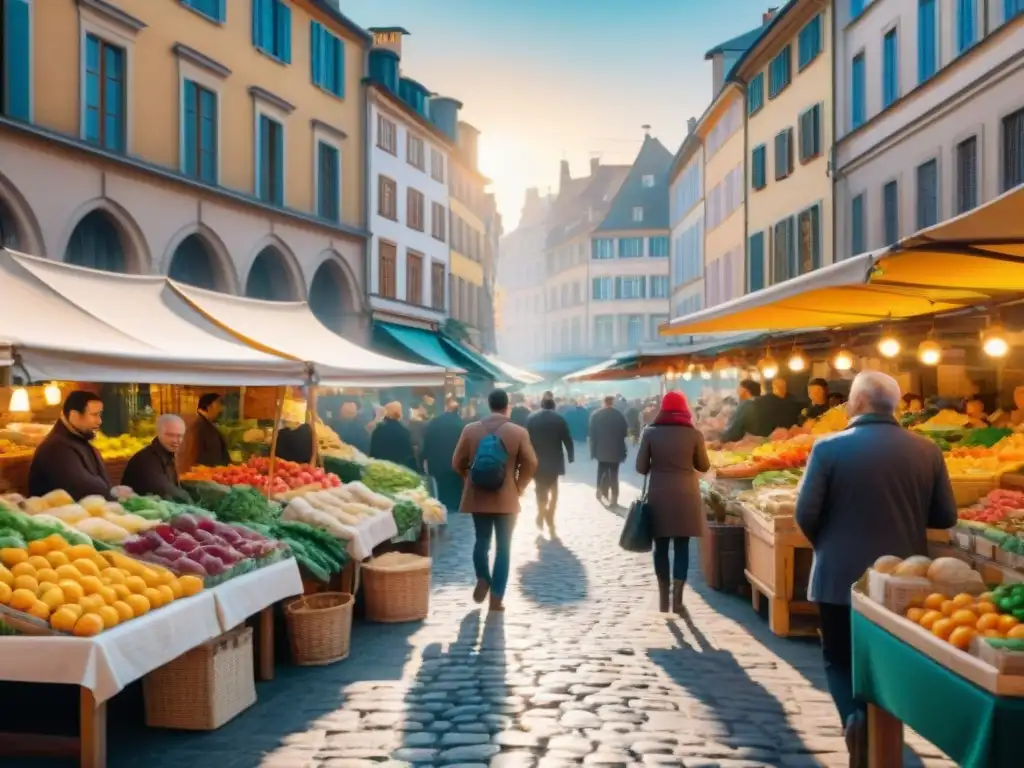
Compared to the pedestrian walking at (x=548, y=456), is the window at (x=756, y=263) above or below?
above

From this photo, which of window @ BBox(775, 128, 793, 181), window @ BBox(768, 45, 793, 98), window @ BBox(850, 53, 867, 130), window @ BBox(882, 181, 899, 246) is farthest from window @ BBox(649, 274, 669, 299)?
window @ BBox(882, 181, 899, 246)

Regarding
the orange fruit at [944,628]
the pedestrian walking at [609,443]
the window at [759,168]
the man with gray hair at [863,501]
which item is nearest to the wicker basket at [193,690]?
the man with gray hair at [863,501]

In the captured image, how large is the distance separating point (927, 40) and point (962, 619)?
1760 centimetres

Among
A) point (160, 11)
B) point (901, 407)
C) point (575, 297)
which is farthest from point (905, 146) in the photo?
point (575, 297)

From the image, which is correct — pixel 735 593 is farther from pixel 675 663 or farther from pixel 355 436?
pixel 355 436

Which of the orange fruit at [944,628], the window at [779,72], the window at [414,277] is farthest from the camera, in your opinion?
the window at [414,277]

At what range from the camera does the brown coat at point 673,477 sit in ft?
31.9

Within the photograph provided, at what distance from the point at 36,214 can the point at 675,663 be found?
14.4 m

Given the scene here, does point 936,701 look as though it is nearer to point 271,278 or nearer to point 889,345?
point 889,345

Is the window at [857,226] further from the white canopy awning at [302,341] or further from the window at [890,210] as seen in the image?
the white canopy awning at [302,341]

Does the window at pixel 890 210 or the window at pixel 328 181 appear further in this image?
the window at pixel 328 181

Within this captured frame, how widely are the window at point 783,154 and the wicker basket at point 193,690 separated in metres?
24.4

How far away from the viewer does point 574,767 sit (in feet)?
18.9

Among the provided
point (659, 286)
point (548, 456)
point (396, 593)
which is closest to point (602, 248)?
point (659, 286)
